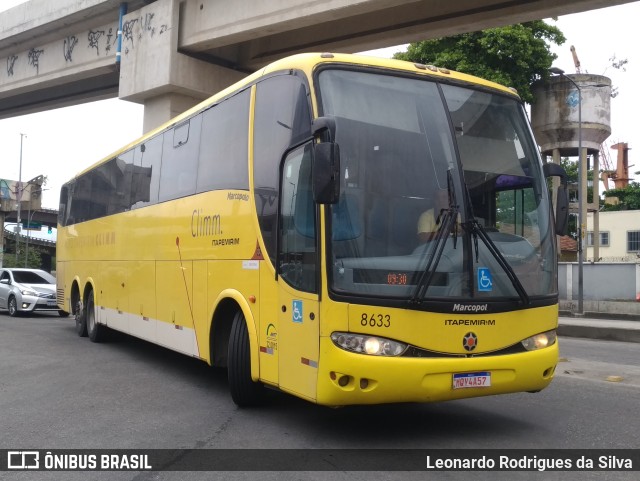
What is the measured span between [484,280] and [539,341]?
35.5 inches

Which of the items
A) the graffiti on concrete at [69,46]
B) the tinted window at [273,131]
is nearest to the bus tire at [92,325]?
the tinted window at [273,131]

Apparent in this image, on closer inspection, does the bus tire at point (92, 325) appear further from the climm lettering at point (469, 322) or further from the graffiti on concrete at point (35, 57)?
the graffiti on concrete at point (35, 57)

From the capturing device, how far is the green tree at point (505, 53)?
29.1m

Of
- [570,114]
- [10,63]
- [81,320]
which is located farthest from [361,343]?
[570,114]

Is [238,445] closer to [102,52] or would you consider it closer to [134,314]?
[134,314]

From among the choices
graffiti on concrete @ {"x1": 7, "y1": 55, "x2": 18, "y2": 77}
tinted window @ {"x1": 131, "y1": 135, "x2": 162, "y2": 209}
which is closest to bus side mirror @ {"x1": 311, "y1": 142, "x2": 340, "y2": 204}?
tinted window @ {"x1": 131, "y1": 135, "x2": 162, "y2": 209}

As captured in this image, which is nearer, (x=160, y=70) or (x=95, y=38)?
(x=160, y=70)

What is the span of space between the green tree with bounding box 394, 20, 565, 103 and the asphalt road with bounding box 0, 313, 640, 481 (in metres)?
21.7

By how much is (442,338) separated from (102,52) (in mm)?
17872

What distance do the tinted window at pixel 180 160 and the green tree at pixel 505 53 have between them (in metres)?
21.2

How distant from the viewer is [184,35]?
18.1 meters

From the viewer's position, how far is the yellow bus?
545 cm

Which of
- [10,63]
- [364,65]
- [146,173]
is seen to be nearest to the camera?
[364,65]

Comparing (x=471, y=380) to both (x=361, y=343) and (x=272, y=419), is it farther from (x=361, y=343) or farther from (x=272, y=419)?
(x=272, y=419)
